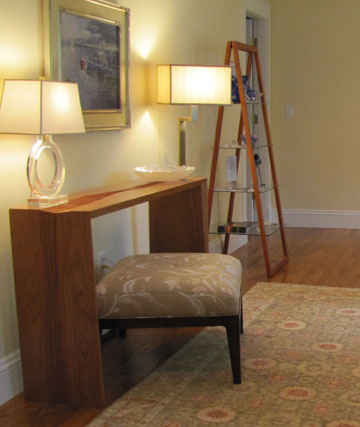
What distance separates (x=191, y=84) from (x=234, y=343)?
165 centimetres

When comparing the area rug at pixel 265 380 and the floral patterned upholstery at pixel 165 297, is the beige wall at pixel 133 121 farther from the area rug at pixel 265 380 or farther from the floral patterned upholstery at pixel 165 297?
the area rug at pixel 265 380

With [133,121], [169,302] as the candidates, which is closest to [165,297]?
[169,302]

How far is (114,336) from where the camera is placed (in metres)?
3.33

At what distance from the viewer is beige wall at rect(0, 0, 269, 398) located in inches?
A: 102

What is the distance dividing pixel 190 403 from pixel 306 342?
2.78 ft

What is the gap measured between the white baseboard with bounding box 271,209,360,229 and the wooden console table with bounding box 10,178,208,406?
160 inches

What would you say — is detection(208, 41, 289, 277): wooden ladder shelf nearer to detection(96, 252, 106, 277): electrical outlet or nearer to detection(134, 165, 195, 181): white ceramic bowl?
detection(134, 165, 195, 181): white ceramic bowl

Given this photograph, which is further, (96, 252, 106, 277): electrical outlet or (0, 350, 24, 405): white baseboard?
(96, 252, 106, 277): electrical outlet

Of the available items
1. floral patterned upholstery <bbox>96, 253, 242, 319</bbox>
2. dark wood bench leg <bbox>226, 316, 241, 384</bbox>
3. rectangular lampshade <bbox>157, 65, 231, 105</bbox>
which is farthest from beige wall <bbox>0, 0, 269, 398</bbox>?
dark wood bench leg <bbox>226, 316, 241, 384</bbox>

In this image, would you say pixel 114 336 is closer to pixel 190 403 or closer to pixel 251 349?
pixel 251 349

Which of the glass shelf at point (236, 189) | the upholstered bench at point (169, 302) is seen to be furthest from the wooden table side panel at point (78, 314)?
the glass shelf at point (236, 189)

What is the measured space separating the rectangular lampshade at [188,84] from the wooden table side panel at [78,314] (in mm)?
1517

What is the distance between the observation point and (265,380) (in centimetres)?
270

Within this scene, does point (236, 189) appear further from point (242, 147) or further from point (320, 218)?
point (320, 218)
